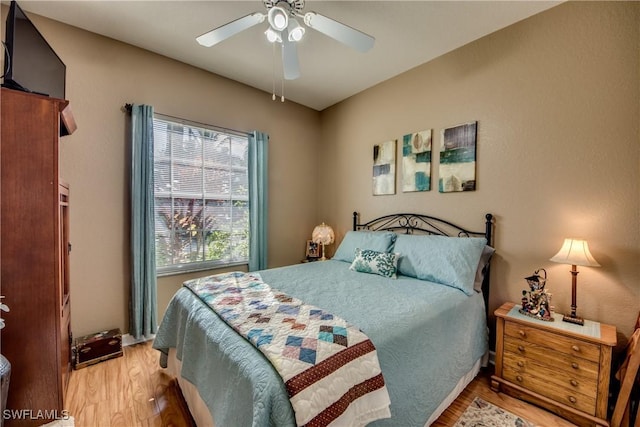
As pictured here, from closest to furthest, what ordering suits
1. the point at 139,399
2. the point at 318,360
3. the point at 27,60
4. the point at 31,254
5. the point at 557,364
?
the point at 318,360 → the point at 31,254 → the point at 27,60 → the point at 557,364 → the point at 139,399

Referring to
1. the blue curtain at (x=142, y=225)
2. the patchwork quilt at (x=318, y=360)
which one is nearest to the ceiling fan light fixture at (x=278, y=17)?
the blue curtain at (x=142, y=225)

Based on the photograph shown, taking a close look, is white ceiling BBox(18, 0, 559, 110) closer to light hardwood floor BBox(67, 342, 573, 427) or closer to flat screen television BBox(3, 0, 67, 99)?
flat screen television BBox(3, 0, 67, 99)

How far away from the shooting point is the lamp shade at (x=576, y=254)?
1636 mm

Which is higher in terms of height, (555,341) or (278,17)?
(278,17)

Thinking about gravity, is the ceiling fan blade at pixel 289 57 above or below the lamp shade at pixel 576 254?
above

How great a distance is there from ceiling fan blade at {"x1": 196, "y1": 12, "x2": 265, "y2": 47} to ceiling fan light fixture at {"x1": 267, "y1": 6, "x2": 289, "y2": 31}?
0.08 meters

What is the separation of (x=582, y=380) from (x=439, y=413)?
2.83ft

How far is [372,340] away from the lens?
1226 millimetres

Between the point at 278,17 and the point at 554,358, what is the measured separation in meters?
2.71

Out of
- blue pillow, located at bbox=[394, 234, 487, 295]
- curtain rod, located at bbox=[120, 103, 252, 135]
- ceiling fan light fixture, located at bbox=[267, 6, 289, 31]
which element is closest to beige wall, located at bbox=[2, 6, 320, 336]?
curtain rod, located at bbox=[120, 103, 252, 135]

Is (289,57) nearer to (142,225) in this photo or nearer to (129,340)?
(142,225)

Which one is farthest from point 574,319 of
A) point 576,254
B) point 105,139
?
point 105,139

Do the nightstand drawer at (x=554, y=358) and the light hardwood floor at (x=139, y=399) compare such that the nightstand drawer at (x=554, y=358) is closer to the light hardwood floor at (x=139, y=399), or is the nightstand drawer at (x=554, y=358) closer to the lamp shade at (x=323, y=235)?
the light hardwood floor at (x=139, y=399)

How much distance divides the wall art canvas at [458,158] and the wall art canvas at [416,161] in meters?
0.14
